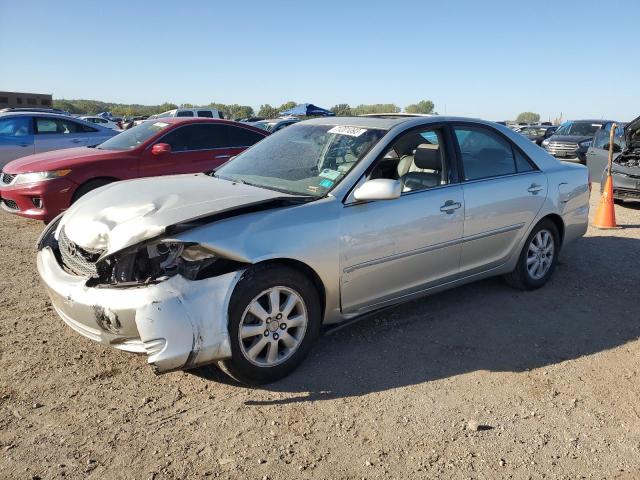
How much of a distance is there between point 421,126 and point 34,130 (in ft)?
28.9

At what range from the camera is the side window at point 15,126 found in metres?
10.1

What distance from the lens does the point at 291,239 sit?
3184mm

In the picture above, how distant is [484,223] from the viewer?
14.1 feet

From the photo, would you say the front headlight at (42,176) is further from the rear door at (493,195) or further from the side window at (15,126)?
the rear door at (493,195)

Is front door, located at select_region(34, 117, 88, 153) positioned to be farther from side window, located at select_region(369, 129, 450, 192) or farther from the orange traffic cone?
the orange traffic cone

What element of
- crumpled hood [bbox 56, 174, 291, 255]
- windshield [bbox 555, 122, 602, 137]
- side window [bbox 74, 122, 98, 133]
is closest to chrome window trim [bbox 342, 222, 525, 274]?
crumpled hood [bbox 56, 174, 291, 255]

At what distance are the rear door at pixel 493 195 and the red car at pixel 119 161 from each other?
14.4 feet

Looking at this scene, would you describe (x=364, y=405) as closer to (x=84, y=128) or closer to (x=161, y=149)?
(x=161, y=149)

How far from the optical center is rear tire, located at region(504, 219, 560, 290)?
483 cm

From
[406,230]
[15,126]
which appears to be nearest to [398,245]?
[406,230]

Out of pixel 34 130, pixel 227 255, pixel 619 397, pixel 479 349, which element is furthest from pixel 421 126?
pixel 34 130

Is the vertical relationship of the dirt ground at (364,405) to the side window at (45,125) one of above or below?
below

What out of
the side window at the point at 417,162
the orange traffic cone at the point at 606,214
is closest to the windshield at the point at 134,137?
the side window at the point at 417,162

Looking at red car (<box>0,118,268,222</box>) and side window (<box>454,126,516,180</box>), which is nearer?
side window (<box>454,126,516,180</box>)
